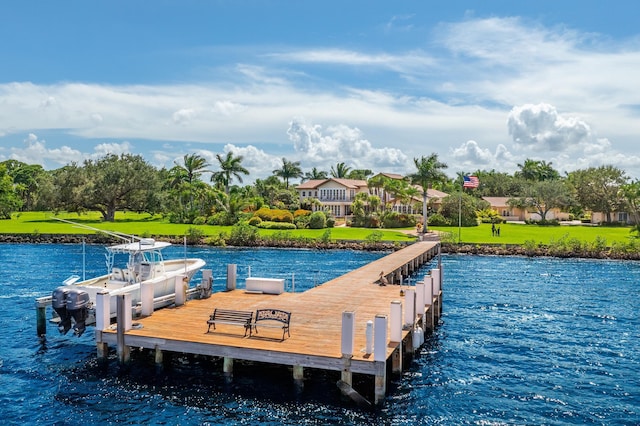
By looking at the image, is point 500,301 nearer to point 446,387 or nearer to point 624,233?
point 446,387

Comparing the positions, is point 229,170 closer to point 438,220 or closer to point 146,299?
point 438,220

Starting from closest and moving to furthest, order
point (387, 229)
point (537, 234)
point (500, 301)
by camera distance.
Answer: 1. point (500, 301)
2. point (537, 234)
3. point (387, 229)

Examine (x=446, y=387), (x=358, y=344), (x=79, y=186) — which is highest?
Answer: (x=79, y=186)

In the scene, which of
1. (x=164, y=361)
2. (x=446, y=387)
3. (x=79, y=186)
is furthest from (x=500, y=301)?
(x=79, y=186)

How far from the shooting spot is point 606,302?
3397cm

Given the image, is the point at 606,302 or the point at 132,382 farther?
the point at 606,302

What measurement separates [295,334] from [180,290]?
7024 millimetres

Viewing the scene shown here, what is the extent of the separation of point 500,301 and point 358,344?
18277 mm

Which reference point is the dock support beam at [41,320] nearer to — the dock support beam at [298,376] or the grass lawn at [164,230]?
the dock support beam at [298,376]

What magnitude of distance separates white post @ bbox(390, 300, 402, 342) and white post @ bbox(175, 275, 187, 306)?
988 cm

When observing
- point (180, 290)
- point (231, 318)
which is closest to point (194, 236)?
point (180, 290)

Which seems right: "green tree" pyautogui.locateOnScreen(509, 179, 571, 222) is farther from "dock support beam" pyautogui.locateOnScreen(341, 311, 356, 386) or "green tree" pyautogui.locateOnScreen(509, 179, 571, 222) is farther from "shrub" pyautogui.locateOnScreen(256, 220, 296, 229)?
"dock support beam" pyautogui.locateOnScreen(341, 311, 356, 386)


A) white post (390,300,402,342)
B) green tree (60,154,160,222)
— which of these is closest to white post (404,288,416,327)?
white post (390,300,402,342)

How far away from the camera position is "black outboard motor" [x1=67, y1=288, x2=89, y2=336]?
2089cm
